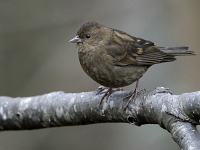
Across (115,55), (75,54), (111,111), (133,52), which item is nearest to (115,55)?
(115,55)

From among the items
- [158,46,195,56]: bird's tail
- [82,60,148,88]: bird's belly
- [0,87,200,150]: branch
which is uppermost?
[158,46,195,56]: bird's tail

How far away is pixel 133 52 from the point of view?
540 cm

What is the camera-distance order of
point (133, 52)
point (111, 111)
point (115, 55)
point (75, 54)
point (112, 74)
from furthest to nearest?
1. point (75, 54)
2. point (133, 52)
3. point (115, 55)
4. point (112, 74)
5. point (111, 111)

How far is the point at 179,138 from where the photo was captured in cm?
301

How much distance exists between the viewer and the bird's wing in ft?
16.9

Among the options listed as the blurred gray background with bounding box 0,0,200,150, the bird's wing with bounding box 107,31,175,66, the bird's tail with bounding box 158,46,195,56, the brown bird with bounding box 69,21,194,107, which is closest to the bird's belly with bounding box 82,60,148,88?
the brown bird with bounding box 69,21,194,107

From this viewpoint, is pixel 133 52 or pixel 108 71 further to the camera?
pixel 133 52

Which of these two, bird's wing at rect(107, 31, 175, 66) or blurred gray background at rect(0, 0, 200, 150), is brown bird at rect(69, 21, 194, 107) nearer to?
bird's wing at rect(107, 31, 175, 66)

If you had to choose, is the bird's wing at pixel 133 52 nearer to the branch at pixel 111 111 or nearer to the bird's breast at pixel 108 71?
the bird's breast at pixel 108 71

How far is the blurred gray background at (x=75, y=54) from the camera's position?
22.8 feet

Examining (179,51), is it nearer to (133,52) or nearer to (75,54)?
(133,52)

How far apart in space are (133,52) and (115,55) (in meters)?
0.35

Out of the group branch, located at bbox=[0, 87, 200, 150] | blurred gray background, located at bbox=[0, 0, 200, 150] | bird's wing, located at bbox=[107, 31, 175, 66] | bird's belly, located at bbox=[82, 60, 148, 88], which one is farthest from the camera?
blurred gray background, located at bbox=[0, 0, 200, 150]

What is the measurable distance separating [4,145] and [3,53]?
2.59 meters
